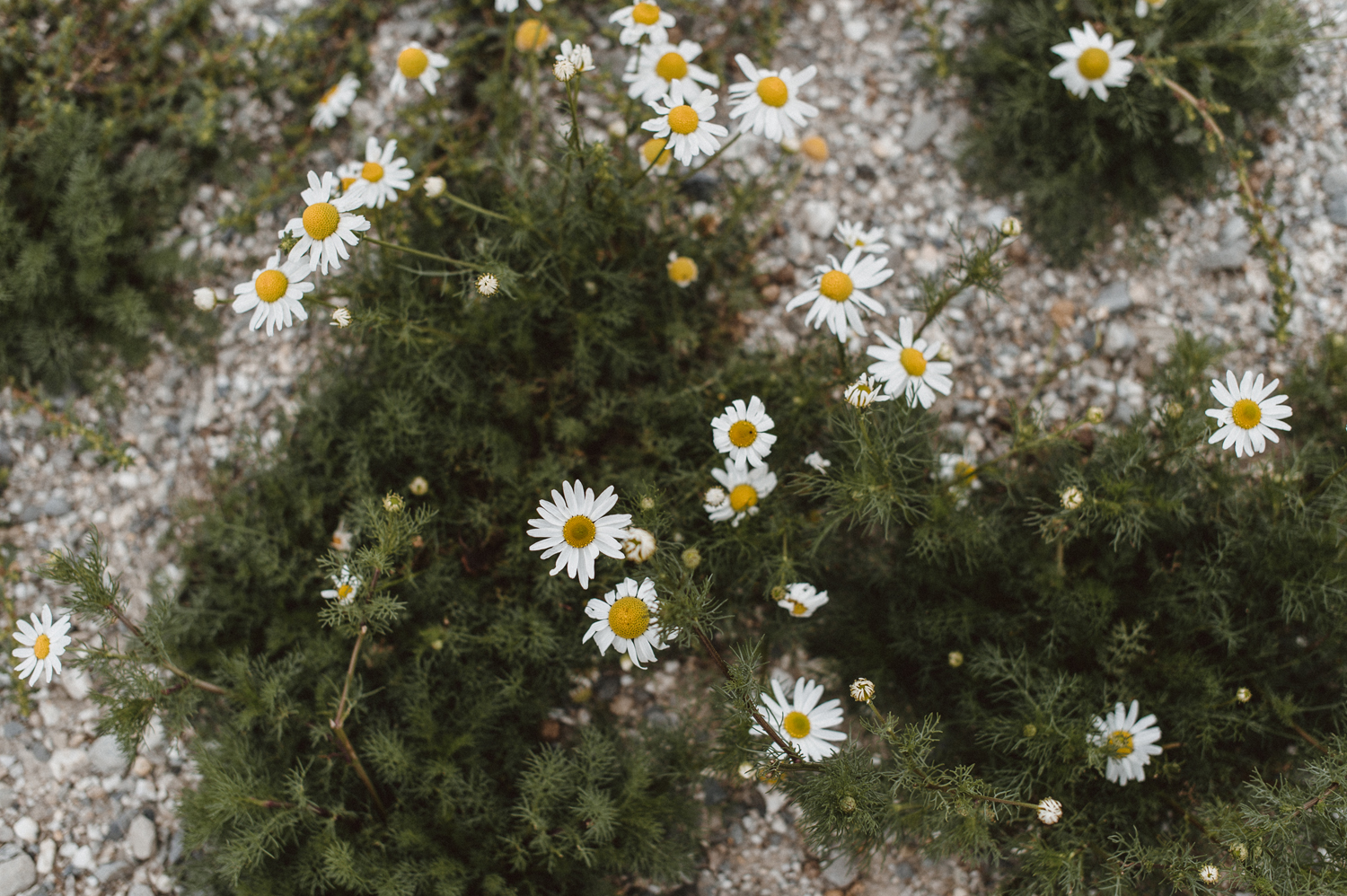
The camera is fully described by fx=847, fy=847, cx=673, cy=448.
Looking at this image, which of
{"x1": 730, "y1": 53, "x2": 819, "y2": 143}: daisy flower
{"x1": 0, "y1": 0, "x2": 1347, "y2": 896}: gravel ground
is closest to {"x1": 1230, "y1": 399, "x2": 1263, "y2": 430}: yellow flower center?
{"x1": 0, "y1": 0, "x2": 1347, "y2": 896}: gravel ground

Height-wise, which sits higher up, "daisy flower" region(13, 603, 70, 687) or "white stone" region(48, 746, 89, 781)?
"daisy flower" region(13, 603, 70, 687)

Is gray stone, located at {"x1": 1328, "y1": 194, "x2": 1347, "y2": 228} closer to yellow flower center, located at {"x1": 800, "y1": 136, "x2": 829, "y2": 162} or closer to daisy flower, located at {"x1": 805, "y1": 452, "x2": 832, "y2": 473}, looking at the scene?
yellow flower center, located at {"x1": 800, "y1": 136, "x2": 829, "y2": 162}

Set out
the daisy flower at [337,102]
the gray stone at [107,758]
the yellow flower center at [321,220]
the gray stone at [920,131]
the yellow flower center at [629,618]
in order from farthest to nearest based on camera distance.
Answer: the gray stone at [920,131], the daisy flower at [337,102], the gray stone at [107,758], the yellow flower center at [321,220], the yellow flower center at [629,618]

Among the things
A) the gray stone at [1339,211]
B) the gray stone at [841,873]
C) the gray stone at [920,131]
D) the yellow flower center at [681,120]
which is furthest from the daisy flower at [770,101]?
the gray stone at [841,873]

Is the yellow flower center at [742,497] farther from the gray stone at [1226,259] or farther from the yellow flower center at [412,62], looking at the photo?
the gray stone at [1226,259]

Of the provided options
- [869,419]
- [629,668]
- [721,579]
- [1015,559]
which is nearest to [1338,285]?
[1015,559]
